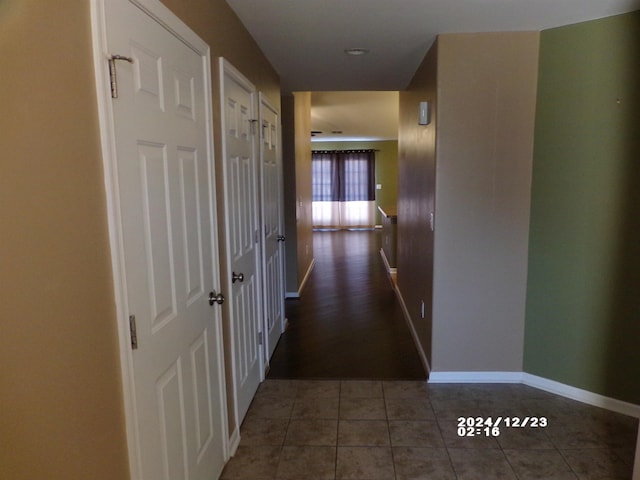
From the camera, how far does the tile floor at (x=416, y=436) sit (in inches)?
85.6

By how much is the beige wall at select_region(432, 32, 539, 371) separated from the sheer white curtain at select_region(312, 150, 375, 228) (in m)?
9.36

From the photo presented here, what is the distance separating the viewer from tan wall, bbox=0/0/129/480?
0.82 meters

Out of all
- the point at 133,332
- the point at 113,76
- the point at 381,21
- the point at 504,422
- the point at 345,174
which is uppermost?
the point at 381,21

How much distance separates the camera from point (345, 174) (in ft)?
40.1

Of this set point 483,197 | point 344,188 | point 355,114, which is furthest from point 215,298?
point 344,188

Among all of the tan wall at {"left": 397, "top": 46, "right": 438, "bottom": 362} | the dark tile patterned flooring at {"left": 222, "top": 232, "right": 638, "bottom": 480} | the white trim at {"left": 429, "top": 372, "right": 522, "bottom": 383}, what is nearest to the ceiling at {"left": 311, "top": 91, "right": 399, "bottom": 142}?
the tan wall at {"left": 397, "top": 46, "right": 438, "bottom": 362}

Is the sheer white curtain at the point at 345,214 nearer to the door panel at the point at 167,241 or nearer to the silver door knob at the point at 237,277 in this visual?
the silver door knob at the point at 237,277

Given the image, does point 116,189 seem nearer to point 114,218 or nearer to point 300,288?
point 114,218

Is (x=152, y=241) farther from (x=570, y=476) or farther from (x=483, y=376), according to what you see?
(x=483, y=376)

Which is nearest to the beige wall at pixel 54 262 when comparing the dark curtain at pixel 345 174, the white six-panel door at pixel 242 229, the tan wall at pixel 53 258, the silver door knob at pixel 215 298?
the tan wall at pixel 53 258

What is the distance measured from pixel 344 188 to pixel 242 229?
9842 mm

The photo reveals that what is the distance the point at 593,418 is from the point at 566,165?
60.9 inches

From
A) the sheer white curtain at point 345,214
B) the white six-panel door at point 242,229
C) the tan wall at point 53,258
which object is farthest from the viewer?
the sheer white curtain at point 345,214

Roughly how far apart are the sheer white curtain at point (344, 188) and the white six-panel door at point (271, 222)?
832 centimetres
